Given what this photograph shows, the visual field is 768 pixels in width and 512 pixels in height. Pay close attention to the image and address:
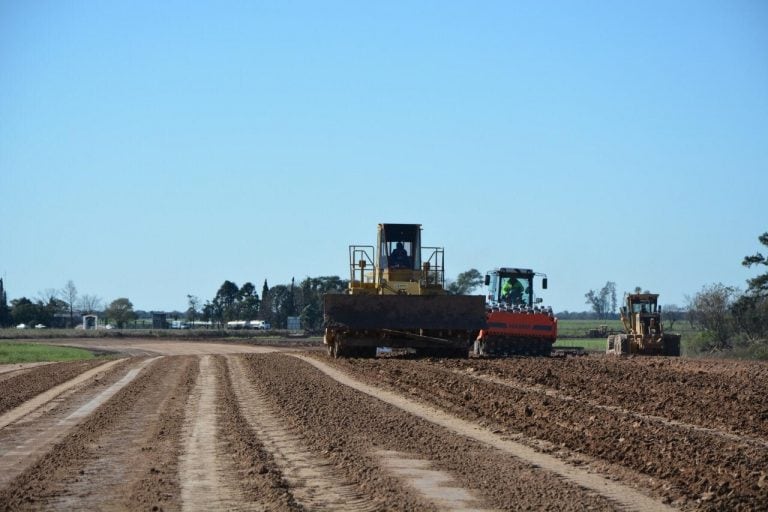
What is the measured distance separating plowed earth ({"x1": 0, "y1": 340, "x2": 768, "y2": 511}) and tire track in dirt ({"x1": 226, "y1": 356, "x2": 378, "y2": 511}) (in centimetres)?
2

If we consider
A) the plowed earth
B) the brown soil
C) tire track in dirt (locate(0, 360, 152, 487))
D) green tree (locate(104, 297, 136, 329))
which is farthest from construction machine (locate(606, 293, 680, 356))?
green tree (locate(104, 297, 136, 329))

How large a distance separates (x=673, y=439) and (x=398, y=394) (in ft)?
25.2

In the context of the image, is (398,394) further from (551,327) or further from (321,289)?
(321,289)

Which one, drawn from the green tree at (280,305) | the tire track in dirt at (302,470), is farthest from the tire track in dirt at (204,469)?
the green tree at (280,305)

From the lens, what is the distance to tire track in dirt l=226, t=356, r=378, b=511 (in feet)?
32.0

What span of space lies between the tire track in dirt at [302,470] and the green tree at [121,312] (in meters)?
143

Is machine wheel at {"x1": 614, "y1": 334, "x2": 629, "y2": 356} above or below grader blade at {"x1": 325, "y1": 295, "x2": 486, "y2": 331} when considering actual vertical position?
below

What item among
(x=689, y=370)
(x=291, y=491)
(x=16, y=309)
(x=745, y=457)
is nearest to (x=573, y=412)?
(x=745, y=457)

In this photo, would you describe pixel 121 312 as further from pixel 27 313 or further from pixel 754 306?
pixel 754 306

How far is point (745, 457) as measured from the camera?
40.1ft

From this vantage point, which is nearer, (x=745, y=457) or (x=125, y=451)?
(x=745, y=457)

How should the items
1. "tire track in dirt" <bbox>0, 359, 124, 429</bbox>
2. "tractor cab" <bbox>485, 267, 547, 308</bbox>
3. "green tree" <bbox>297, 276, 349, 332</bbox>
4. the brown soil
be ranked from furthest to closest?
"green tree" <bbox>297, 276, 349, 332</bbox>
"tractor cab" <bbox>485, 267, 547, 308</bbox>
"tire track in dirt" <bbox>0, 359, 124, 429</bbox>
the brown soil

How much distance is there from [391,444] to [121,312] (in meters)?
149

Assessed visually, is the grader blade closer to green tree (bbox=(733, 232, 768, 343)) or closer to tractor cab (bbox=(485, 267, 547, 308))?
tractor cab (bbox=(485, 267, 547, 308))
